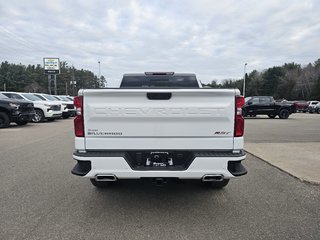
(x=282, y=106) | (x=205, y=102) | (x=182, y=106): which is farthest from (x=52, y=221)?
(x=282, y=106)

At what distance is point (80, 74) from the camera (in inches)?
4983

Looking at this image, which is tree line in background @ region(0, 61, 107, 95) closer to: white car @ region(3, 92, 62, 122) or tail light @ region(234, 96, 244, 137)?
white car @ region(3, 92, 62, 122)

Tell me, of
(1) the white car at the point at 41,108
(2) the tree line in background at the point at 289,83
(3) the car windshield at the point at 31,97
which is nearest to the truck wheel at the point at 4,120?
(1) the white car at the point at 41,108

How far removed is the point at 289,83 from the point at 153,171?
9156cm

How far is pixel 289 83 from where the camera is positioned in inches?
3425

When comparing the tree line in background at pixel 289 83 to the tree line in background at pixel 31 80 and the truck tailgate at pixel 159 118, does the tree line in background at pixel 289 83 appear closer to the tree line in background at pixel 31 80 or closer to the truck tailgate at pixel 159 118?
the tree line in background at pixel 31 80

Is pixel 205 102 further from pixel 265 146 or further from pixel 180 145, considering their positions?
pixel 265 146

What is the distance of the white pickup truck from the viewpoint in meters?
3.76

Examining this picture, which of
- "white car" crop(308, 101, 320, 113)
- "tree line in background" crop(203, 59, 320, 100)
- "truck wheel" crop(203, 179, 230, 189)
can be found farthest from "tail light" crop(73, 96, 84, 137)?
"tree line in background" crop(203, 59, 320, 100)

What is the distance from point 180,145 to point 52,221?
187 centimetres

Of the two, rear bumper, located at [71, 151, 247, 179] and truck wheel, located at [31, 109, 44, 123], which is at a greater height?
rear bumper, located at [71, 151, 247, 179]

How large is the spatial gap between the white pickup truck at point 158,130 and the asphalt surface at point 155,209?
1.95 feet

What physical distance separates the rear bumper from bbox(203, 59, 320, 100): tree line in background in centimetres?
7011

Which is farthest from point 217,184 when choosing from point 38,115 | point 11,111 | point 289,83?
point 289,83
